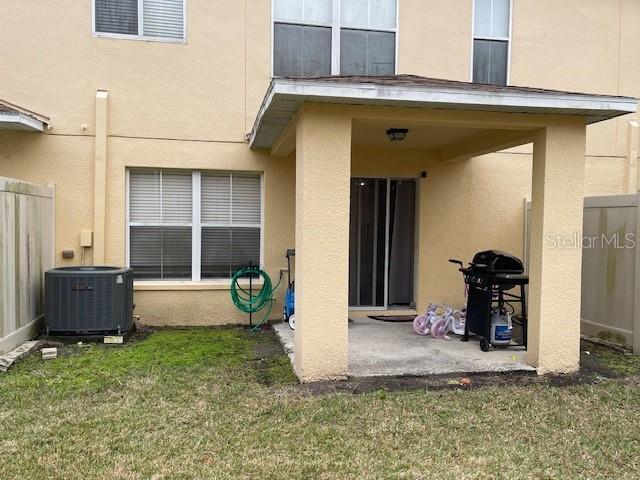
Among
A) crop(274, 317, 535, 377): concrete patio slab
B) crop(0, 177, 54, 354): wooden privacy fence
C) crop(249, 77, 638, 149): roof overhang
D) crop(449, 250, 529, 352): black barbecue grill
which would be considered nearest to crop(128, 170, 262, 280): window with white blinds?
crop(0, 177, 54, 354): wooden privacy fence

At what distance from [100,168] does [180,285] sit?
80.9 inches

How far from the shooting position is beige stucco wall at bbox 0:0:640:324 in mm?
7434

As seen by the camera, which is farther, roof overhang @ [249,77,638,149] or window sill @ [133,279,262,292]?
window sill @ [133,279,262,292]

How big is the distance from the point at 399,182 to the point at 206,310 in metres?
3.81

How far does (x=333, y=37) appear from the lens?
8094mm

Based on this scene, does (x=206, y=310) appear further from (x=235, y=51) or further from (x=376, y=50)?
(x=376, y=50)

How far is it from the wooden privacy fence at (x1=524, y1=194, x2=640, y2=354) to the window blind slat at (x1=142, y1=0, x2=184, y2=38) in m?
6.46

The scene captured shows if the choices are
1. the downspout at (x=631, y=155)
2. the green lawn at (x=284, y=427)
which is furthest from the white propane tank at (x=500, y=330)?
the downspout at (x=631, y=155)

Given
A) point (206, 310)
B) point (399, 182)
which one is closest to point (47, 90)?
point (206, 310)

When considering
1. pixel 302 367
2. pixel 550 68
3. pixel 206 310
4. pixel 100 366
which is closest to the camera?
pixel 302 367

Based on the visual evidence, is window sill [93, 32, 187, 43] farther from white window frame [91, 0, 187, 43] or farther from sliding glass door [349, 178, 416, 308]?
sliding glass door [349, 178, 416, 308]

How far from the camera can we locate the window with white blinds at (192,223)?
786cm

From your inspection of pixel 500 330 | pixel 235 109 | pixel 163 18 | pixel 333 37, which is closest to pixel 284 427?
pixel 500 330

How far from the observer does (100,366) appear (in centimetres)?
562
